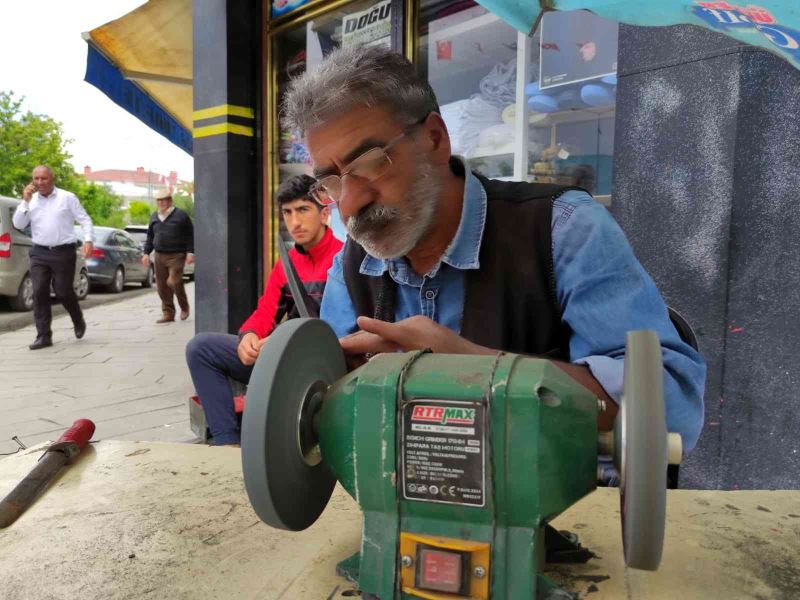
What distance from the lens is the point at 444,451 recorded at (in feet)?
3.01

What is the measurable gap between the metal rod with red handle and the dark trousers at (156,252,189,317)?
7.25 meters

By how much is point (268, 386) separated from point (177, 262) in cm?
829

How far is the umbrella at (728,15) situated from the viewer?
128 centimetres

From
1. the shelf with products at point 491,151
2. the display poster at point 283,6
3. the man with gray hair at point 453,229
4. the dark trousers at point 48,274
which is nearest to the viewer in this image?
the man with gray hair at point 453,229

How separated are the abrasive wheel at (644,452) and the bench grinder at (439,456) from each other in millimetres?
19

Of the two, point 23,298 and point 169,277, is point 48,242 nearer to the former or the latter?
point 169,277

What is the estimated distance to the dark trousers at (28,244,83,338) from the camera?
667 centimetres

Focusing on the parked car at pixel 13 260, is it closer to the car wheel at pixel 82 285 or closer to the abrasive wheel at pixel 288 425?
the car wheel at pixel 82 285

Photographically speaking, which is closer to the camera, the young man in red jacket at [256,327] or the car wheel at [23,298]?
the young man in red jacket at [256,327]

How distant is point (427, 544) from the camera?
97 cm

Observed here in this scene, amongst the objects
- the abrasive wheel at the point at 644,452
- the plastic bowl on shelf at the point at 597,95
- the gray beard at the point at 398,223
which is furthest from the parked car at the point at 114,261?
the abrasive wheel at the point at 644,452

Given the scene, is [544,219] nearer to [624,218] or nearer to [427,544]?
[427,544]

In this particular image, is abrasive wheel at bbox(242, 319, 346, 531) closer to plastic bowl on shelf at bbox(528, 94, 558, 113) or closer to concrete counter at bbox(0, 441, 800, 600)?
concrete counter at bbox(0, 441, 800, 600)

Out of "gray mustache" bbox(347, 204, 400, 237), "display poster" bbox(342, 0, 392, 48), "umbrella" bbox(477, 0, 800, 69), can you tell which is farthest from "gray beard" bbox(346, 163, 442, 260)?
"display poster" bbox(342, 0, 392, 48)
